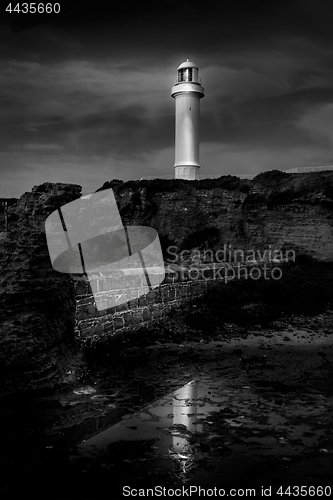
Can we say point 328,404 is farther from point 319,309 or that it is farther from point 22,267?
point 319,309

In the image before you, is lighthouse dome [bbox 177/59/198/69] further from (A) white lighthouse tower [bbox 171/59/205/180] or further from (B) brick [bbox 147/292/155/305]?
(B) brick [bbox 147/292/155/305]

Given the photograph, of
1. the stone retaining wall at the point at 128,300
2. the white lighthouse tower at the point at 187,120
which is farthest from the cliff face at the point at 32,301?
the white lighthouse tower at the point at 187,120

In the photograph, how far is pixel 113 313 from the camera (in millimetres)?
9031

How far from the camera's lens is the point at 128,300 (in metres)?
9.59

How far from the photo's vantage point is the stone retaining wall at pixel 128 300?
27.1 feet

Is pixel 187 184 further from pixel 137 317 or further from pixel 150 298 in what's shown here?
pixel 137 317

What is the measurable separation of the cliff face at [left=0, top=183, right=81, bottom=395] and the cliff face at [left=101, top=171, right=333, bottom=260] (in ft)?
65.0

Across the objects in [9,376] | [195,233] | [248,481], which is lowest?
[248,481]

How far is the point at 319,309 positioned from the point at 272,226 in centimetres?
1371

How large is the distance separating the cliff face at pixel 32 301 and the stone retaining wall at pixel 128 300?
89 cm

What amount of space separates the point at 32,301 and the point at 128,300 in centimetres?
331

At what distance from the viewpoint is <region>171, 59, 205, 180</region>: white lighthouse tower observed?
119 ft

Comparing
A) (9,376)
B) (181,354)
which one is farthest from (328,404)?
(9,376)

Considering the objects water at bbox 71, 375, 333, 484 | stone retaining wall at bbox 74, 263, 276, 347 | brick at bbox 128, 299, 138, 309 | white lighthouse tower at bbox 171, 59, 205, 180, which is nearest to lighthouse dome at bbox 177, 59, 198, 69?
white lighthouse tower at bbox 171, 59, 205, 180
